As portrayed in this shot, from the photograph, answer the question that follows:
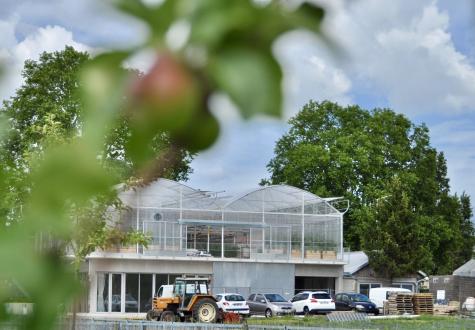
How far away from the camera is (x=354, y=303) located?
46.3 m

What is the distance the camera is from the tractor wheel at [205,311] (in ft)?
118

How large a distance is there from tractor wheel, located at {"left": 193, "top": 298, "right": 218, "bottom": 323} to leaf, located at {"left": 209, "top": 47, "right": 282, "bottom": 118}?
35.5 metres

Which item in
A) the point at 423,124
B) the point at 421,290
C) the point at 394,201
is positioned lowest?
the point at 421,290

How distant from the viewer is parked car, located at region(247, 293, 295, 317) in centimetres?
4300

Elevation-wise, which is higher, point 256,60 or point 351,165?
point 351,165

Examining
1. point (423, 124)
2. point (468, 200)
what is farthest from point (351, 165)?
point (468, 200)

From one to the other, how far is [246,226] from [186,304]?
9201 mm

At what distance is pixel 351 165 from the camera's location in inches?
2299

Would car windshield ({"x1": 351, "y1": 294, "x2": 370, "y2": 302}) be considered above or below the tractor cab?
below

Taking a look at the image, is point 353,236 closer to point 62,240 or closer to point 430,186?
point 430,186

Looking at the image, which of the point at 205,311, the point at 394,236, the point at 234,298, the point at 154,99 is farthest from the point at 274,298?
the point at 154,99

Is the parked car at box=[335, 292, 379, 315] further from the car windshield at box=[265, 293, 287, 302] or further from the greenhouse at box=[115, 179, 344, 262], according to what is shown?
the car windshield at box=[265, 293, 287, 302]

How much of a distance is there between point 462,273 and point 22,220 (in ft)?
196

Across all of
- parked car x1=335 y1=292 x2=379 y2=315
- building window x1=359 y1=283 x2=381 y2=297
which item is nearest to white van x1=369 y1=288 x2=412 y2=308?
parked car x1=335 y1=292 x2=379 y2=315
